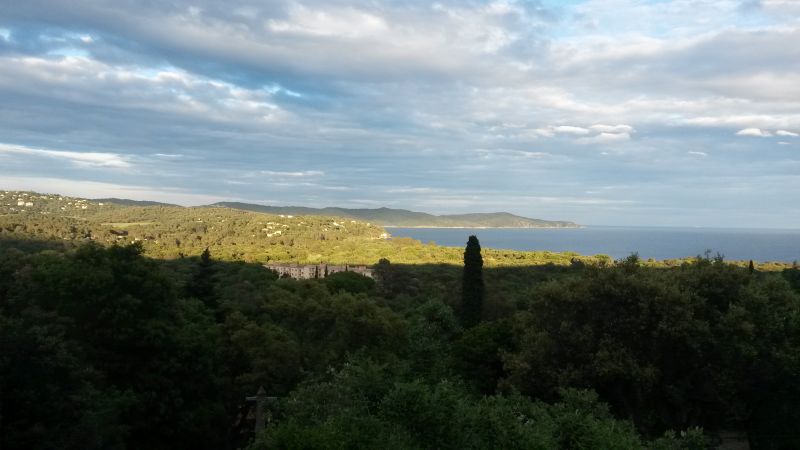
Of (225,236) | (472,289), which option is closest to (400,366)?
(472,289)

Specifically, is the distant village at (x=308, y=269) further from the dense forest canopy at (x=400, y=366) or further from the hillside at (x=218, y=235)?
the dense forest canopy at (x=400, y=366)

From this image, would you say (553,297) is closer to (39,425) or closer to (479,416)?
(479,416)

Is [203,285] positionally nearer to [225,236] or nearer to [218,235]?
[218,235]

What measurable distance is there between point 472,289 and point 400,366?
607 inches

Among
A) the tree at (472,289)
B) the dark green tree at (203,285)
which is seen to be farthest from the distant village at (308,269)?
the tree at (472,289)

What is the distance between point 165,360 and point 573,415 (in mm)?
13109

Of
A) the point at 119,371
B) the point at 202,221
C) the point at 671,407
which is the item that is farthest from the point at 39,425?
the point at 202,221

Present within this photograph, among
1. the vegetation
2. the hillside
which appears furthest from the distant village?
the hillside

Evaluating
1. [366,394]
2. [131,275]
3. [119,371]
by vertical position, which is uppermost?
[131,275]

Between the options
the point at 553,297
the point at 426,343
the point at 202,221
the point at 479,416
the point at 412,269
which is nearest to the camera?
the point at 479,416

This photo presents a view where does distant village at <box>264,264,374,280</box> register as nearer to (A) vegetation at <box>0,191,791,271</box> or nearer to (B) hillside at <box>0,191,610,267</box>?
(A) vegetation at <box>0,191,791,271</box>

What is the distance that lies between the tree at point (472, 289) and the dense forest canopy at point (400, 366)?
8.98 feet

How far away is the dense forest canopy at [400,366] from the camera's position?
455 inches

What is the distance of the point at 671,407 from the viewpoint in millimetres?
18250
